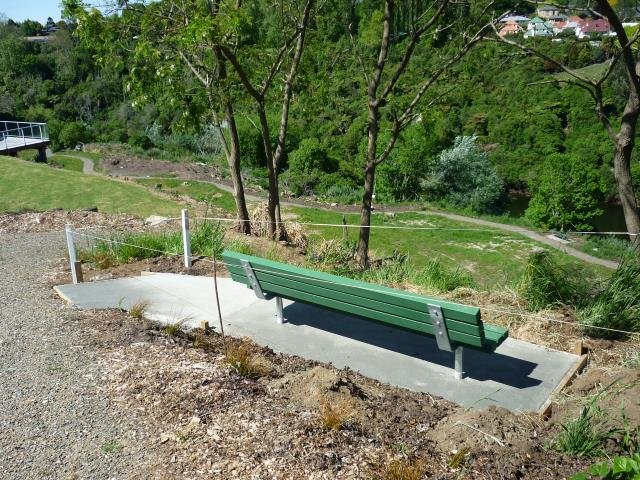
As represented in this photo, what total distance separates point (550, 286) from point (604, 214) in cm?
4523

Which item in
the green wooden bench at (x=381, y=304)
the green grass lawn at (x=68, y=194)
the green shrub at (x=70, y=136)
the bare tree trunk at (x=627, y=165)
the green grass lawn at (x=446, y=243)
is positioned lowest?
the green grass lawn at (x=446, y=243)

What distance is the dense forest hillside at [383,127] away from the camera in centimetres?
1479

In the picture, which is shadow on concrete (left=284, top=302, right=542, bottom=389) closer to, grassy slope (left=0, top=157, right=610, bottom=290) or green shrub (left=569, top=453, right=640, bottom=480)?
green shrub (left=569, top=453, right=640, bottom=480)

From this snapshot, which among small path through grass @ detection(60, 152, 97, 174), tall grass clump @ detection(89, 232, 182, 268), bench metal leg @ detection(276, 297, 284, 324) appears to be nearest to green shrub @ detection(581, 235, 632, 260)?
tall grass clump @ detection(89, 232, 182, 268)

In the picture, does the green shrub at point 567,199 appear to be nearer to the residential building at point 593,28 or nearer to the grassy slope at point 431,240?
the grassy slope at point 431,240

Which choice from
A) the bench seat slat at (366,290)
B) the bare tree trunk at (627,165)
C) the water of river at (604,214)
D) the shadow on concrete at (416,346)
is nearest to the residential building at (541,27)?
the bare tree trunk at (627,165)

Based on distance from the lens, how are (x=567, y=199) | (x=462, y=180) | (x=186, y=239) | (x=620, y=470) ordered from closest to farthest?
(x=620, y=470) → (x=186, y=239) → (x=567, y=199) → (x=462, y=180)

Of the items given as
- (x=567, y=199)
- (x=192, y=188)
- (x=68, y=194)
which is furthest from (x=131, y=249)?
(x=567, y=199)

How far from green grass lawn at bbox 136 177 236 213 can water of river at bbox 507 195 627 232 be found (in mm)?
22394

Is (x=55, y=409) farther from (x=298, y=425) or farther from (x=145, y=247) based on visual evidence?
(x=145, y=247)

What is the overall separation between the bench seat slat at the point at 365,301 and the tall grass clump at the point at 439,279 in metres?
2.46

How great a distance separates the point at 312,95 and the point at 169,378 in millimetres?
10447

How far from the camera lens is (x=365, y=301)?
5.72 metres

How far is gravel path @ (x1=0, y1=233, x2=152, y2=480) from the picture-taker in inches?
168
